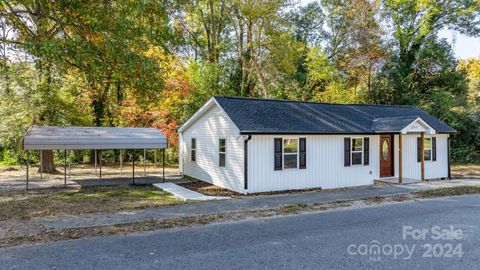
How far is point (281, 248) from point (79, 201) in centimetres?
775

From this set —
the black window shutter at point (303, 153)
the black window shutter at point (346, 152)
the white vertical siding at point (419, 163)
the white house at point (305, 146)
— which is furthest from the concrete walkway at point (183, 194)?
the white vertical siding at point (419, 163)

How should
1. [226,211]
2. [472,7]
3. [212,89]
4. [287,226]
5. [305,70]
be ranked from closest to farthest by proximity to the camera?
[287,226]
[226,211]
[212,89]
[472,7]
[305,70]

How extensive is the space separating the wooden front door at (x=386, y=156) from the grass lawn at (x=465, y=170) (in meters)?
5.06

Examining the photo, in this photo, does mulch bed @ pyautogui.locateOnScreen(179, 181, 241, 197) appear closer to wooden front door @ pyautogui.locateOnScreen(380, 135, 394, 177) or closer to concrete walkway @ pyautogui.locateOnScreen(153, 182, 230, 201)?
concrete walkway @ pyautogui.locateOnScreen(153, 182, 230, 201)

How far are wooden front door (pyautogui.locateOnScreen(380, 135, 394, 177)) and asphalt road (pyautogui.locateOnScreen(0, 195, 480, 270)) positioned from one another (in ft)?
23.8

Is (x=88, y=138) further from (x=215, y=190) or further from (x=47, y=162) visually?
(x=47, y=162)

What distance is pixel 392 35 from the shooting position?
2878cm

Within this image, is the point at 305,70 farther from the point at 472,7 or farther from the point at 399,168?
the point at 399,168

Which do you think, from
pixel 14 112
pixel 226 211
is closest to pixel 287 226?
pixel 226 211

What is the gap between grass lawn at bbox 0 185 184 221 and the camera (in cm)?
920

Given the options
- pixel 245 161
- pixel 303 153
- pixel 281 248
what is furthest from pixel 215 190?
pixel 281 248

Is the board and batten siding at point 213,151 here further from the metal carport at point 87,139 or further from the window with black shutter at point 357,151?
the window with black shutter at point 357,151

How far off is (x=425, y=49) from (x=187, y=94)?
20.0 m

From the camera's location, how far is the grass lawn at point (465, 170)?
18.3m
